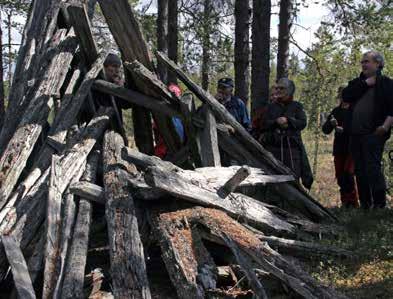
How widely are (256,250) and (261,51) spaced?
19.6 feet

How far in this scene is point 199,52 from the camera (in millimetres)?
20375

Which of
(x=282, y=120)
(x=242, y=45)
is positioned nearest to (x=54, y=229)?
(x=282, y=120)

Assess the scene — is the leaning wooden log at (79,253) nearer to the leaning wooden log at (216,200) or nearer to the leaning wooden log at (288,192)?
the leaning wooden log at (216,200)

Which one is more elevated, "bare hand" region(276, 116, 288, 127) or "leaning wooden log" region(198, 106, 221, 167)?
"bare hand" region(276, 116, 288, 127)

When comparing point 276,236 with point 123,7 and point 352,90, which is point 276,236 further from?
point 123,7

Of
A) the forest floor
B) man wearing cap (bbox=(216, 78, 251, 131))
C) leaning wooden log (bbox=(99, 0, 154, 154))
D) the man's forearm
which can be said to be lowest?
the forest floor

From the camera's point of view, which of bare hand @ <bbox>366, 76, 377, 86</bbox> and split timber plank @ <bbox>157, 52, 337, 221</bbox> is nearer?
split timber plank @ <bbox>157, 52, 337, 221</bbox>

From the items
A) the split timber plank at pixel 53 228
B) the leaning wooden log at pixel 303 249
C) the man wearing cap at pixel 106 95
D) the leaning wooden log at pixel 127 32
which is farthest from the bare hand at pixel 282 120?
the split timber plank at pixel 53 228

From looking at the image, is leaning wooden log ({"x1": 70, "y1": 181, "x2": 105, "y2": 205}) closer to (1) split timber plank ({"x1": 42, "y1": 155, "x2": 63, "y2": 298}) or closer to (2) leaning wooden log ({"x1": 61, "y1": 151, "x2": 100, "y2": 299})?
(2) leaning wooden log ({"x1": 61, "y1": 151, "x2": 100, "y2": 299})

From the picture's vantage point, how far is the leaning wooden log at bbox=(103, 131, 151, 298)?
4.18 m

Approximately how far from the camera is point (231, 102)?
8039 millimetres

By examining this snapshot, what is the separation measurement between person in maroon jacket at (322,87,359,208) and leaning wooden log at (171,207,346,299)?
342 centimetres

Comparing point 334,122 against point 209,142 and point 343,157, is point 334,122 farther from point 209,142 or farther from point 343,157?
point 209,142

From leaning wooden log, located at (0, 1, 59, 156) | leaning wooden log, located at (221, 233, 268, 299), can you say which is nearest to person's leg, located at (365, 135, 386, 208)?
leaning wooden log, located at (221, 233, 268, 299)
